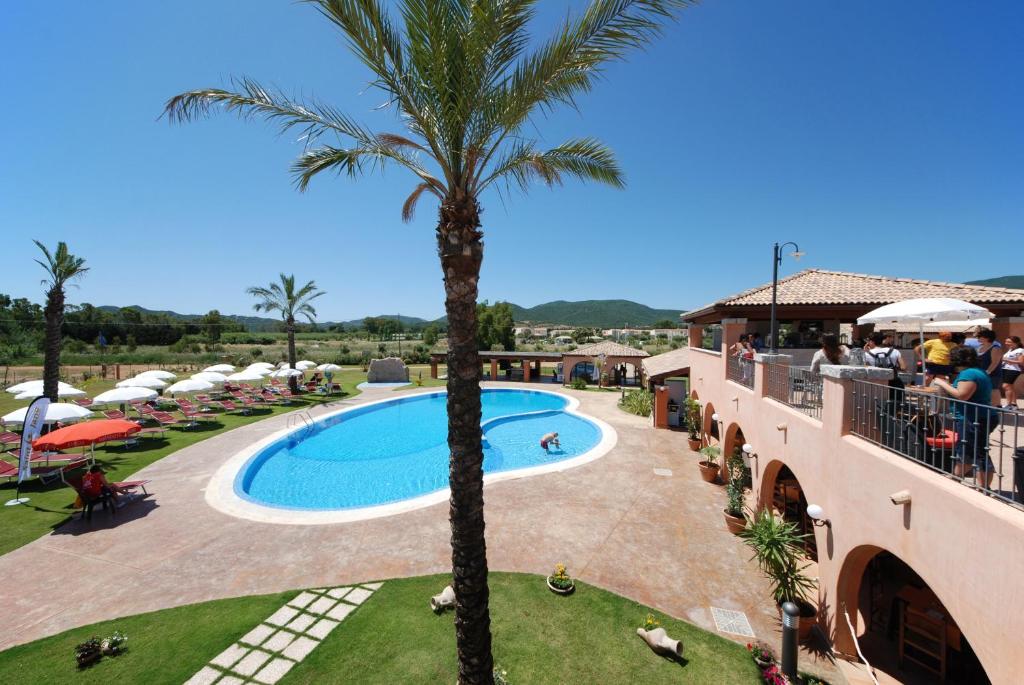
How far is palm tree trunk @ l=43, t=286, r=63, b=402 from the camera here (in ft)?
54.6

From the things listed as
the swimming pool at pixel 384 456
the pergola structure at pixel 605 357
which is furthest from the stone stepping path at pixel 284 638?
the pergola structure at pixel 605 357

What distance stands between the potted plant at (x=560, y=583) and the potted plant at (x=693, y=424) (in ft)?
35.3

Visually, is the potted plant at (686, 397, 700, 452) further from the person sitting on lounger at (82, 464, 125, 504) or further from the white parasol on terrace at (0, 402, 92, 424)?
the white parasol on terrace at (0, 402, 92, 424)

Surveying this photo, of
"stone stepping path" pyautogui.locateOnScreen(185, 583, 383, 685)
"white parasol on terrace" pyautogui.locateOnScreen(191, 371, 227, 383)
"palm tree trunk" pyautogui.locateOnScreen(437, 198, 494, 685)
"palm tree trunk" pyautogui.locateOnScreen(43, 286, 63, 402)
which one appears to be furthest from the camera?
"white parasol on terrace" pyautogui.locateOnScreen(191, 371, 227, 383)

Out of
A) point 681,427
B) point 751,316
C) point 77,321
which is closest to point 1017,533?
point 751,316

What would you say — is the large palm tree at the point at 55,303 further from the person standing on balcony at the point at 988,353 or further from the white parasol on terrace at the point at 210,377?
the person standing on balcony at the point at 988,353

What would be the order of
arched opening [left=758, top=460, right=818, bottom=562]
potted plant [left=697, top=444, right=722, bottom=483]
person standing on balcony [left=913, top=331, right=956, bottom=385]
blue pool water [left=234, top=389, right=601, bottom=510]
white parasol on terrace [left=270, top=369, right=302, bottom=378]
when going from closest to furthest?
person standing on balcony [left=913, top=331, right=956, bottom=385] → arched opening [left=758, top=460, right=818, bottom=562] → potted plant [left=697, top=444, right=722, bottom=483] → blue pool water [left=234, top=389, right=601, bottom=510] → white parasol on terrace [left=270, top=369, right=302, bottom=378]

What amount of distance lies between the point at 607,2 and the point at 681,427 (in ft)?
63.1

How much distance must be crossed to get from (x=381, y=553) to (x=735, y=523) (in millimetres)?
8337

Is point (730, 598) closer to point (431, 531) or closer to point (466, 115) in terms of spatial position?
point (431, 531)

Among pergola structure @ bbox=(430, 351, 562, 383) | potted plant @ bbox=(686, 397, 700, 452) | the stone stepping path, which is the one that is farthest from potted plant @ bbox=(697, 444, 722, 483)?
pergola structure @ bbox=(430, 351, 562, 383)

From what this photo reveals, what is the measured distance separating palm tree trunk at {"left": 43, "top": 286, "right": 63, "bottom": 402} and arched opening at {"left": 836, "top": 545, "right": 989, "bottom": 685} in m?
25.9

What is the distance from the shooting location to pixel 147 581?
8.10 meters

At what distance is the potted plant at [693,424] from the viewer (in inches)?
658
